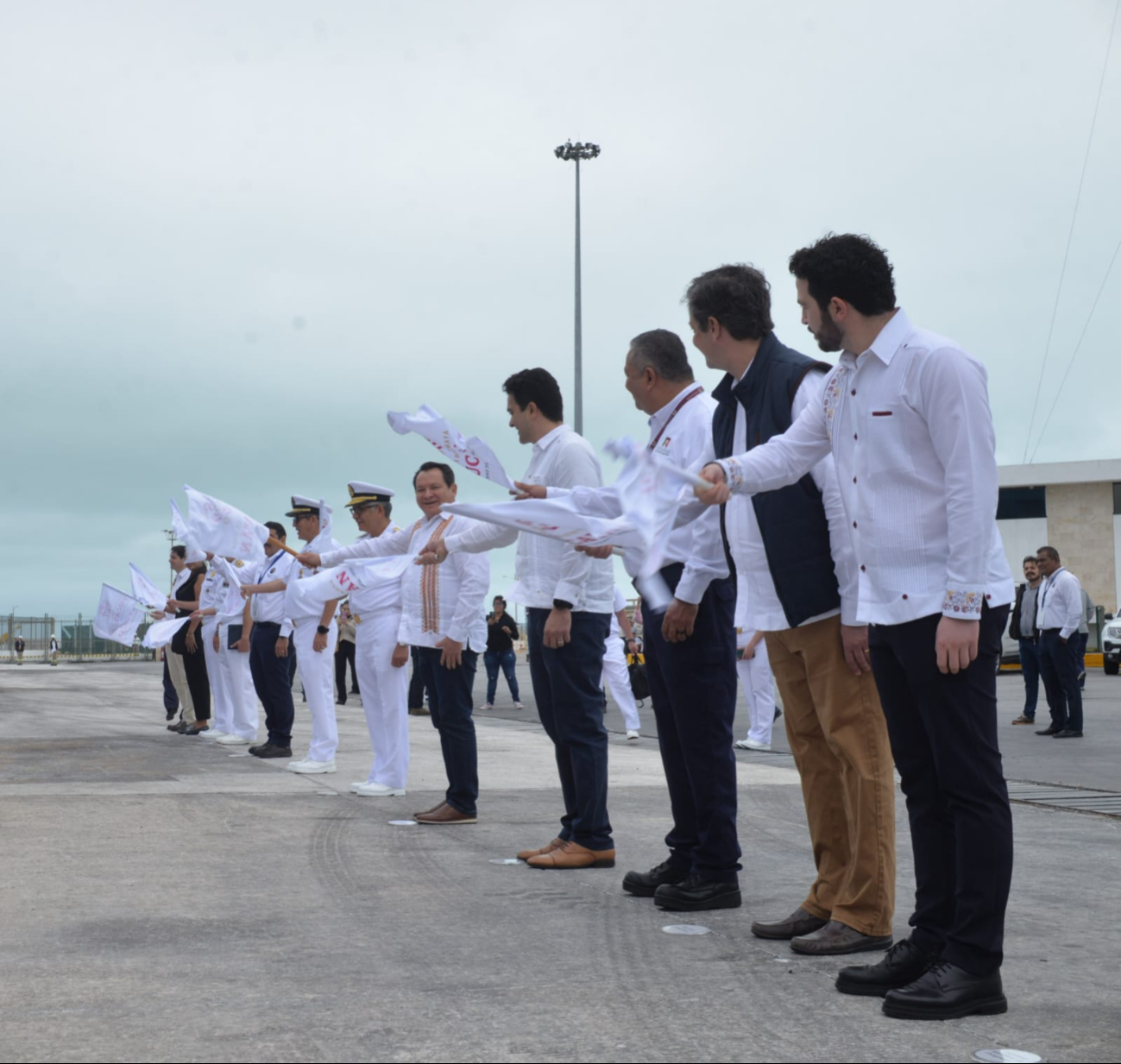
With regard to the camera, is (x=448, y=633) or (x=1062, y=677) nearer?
(x=448, y=633)

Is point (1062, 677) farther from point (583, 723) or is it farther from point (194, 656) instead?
point (583, 723)

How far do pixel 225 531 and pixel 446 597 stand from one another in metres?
5.01

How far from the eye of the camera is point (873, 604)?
3.61 metres

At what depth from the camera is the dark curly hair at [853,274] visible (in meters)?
3.72

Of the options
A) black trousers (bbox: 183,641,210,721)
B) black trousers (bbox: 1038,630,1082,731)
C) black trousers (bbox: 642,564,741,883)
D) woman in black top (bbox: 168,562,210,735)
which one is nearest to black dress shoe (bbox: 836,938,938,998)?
black trousers (bbox: 642,564,741,883)

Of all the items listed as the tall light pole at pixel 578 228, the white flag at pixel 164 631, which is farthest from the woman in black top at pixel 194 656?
the tall light pole at pixel 578 228

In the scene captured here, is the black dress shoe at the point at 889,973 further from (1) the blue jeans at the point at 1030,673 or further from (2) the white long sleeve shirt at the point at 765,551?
(1) the blue jeans at the point at 1030,673

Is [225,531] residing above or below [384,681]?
above

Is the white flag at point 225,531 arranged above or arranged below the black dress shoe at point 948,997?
above

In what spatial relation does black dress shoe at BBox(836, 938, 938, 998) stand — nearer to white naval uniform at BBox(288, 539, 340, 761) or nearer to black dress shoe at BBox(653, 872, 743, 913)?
black dress shoe at BBox(653, 872, 743, 913)

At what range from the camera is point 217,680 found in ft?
44.1

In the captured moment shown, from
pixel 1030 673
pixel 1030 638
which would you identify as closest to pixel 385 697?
pixel 1030 638

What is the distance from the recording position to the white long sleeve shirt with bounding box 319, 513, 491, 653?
283 inches

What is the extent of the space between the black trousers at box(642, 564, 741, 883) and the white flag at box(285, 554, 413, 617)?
3.07 meters
